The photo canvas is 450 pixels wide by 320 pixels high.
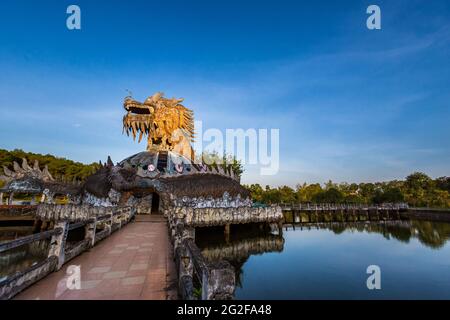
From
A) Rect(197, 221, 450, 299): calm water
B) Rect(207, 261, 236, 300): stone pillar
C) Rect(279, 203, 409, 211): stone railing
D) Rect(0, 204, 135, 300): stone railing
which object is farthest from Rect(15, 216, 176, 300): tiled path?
Rect(279, 203, 409, 211): stone railing

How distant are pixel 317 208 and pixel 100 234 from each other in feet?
114

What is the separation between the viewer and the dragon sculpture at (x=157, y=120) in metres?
31.0

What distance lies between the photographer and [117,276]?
4.92 m

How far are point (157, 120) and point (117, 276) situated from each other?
91.6 ft

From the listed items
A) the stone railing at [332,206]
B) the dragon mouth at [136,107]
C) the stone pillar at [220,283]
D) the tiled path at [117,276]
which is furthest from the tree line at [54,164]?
the stone pillar at [220,283]

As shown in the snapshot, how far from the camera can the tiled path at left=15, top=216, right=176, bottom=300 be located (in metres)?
3.99

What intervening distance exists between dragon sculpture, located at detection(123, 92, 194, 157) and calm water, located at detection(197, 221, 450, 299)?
17.0 m

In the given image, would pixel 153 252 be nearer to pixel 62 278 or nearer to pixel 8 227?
pixel 62 278

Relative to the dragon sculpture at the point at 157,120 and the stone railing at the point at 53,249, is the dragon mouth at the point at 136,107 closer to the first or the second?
the dragon sculpture at the point at 157,120

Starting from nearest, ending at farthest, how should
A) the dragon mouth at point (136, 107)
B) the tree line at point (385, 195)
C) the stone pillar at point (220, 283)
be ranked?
the stone pillar at point (220, 283), the dragon mouth at point (136, 107), the tree line at point (385, 195)

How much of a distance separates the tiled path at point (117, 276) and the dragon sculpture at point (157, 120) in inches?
977

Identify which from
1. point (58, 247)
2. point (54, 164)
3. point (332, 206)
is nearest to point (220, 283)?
point (58, 247)

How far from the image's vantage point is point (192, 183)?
75.5 ft

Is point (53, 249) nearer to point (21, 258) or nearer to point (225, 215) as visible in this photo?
point (21, 258)
